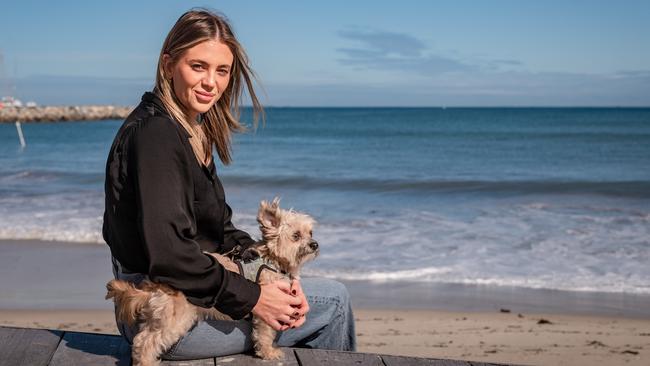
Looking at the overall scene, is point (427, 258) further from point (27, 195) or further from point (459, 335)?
point (27, 195)

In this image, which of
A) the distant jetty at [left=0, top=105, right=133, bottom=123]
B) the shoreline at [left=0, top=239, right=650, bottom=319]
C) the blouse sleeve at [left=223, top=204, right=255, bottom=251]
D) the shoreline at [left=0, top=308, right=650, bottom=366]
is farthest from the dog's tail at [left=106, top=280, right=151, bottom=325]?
the distant jetty at [left=0, top=105, right=133, bottom=123]

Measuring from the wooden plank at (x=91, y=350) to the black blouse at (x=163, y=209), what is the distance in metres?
0.52

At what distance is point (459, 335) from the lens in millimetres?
6617

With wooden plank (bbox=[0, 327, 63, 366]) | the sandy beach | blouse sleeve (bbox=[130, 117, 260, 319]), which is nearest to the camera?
blouse sleeve (bbox=[130, 117, 260, 319])

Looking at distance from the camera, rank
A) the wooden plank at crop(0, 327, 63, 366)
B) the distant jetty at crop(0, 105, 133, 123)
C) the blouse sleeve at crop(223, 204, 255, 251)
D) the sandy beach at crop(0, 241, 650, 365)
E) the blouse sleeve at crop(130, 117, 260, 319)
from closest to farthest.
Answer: the blouse sleeve at crop(130, 117, 260, 319), the wooden plank at crop(0, 327, 63, 366), the blouse sleeve at crop(223, 204, 255, 251), the sandy beach at crop(0, 241, 650, 365), the distant jetty at crop(0, 105, 133, 123)

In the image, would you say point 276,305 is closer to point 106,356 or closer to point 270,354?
point 270,354

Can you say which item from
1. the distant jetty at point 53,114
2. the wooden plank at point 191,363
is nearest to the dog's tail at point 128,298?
the wooden plank at point 191,363

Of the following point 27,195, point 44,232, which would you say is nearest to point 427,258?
point 44,232

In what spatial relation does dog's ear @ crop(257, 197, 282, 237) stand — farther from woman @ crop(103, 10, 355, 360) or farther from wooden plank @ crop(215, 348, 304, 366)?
wooden plank @ crop(215, 348, 304, 366)

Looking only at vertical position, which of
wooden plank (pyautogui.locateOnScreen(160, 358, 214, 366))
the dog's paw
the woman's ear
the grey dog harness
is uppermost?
the woman's ear

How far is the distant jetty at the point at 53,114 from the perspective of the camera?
249 ft

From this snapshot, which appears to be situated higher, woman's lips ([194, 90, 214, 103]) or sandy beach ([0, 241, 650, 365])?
woman's lips ([194, 90, 214, 103])

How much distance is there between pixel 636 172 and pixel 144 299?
72.4ft

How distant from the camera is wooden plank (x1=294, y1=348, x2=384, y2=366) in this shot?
316cm
